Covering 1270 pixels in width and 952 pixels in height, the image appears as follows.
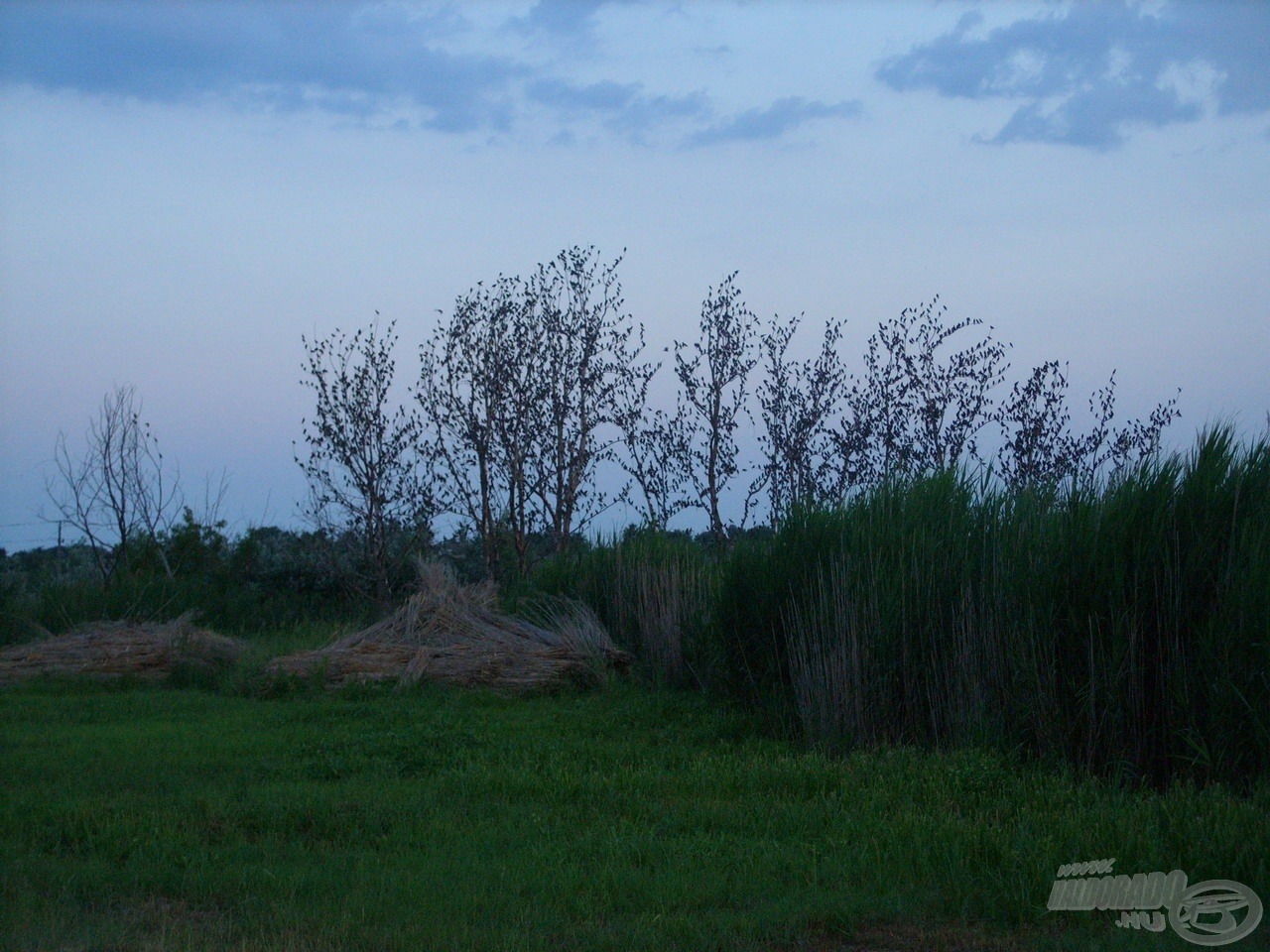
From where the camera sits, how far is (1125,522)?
851 centimetres

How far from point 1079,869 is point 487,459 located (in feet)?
56.8

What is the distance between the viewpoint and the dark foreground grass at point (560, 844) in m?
5.34

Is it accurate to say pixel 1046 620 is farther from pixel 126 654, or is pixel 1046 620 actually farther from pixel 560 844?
pixel 126 654

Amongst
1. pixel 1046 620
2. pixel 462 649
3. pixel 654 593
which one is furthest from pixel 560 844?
pixel 654 593

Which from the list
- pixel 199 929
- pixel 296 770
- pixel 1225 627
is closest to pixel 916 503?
pixel 1225 627

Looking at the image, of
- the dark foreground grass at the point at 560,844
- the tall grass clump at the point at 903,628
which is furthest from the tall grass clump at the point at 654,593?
the dark foreground grass at the point at 560,844

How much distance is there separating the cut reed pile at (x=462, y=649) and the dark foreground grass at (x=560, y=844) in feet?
12.2

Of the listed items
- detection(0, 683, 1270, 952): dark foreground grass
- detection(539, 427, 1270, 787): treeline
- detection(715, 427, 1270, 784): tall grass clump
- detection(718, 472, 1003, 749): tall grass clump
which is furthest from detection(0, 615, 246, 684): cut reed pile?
detection(718, 472, 1003, 749): tall grass clump

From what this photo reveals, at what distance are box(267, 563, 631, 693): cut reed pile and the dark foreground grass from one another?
12.2ft

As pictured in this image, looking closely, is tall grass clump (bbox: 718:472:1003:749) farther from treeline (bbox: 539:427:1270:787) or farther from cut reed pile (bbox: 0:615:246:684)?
cut reed pile (bbox: 0:615:246:684)

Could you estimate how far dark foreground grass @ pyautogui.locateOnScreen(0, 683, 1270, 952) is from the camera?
5.34m

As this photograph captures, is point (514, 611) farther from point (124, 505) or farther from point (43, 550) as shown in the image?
point (43, 550)

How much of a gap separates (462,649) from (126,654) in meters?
4.40

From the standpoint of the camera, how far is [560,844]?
6.77 metres
